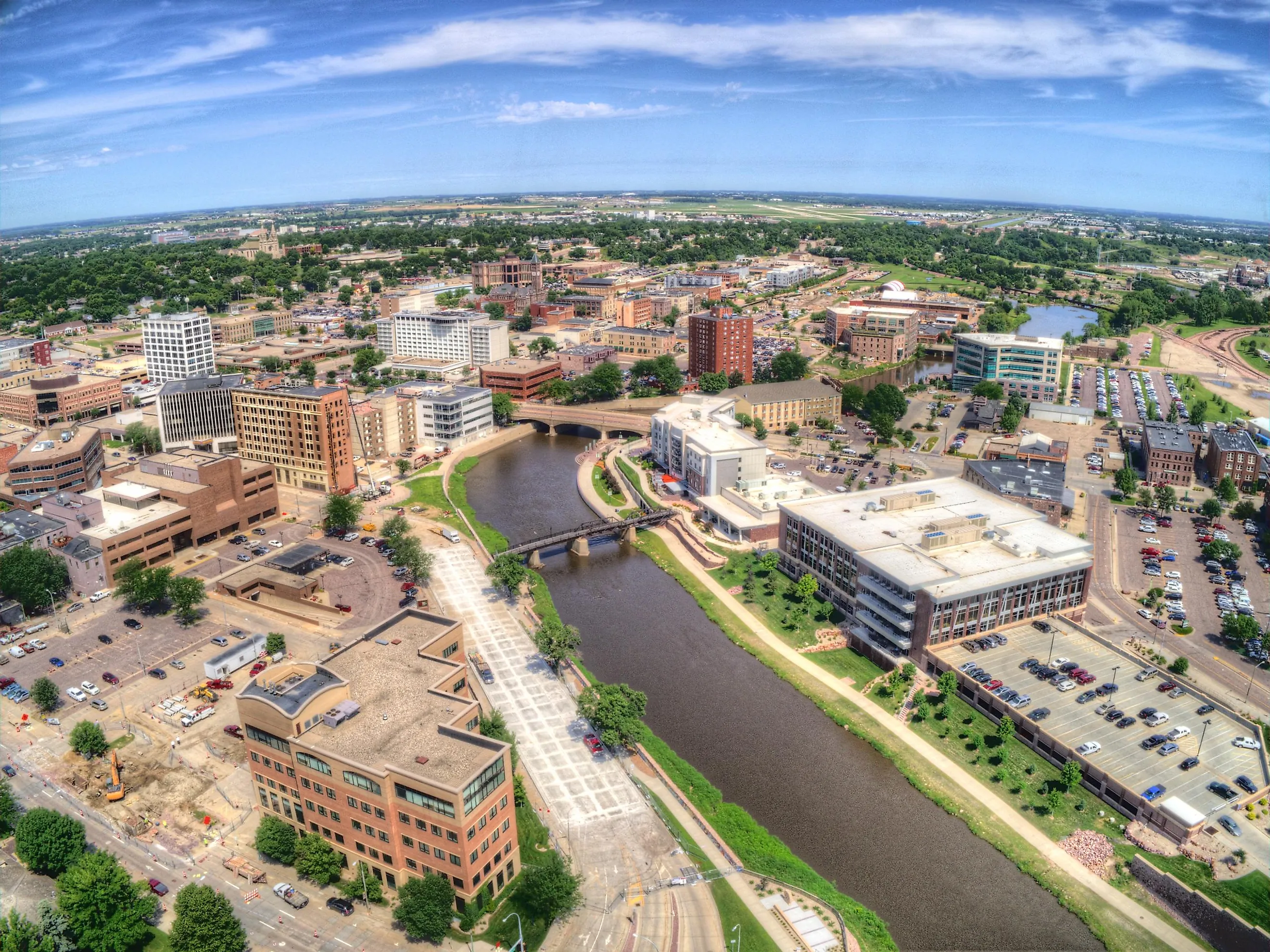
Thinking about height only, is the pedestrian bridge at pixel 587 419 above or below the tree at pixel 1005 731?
above

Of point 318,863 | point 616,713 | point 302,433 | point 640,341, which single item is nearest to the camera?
point 318,863

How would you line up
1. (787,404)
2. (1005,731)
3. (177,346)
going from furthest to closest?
(177,346), (787,404), (1005,731)

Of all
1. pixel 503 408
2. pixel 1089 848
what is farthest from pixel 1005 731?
pixel 503 408

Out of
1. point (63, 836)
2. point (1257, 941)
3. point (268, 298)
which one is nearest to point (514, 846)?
point (63, 836)

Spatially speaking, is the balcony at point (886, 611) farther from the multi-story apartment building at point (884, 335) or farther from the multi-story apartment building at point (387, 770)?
the multi-story apartment building at point (884, 335)

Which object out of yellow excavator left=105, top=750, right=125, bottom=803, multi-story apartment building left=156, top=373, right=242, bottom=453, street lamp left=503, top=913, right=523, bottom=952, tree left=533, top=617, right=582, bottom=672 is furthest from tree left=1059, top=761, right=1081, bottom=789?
multi-story apartment building left=156, top=373, right=242, bottom=453

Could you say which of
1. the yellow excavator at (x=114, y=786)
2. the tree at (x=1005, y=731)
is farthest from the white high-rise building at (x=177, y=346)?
the tree at (x=1005, y=731)

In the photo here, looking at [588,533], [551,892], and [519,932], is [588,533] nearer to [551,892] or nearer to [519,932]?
[551,892]

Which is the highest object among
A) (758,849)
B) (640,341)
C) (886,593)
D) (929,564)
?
(640,341)
